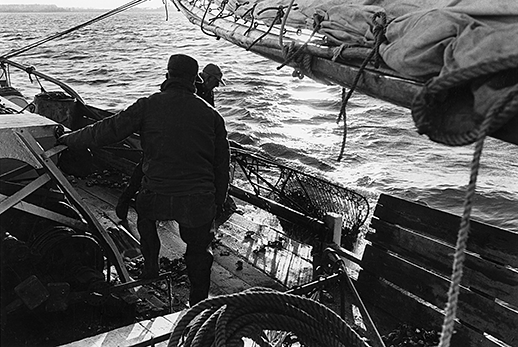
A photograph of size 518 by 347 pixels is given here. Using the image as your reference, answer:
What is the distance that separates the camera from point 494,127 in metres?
1.76

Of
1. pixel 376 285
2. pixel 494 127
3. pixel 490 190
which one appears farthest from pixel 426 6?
pixel 490 190

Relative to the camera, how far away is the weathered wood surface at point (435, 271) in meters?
4.51

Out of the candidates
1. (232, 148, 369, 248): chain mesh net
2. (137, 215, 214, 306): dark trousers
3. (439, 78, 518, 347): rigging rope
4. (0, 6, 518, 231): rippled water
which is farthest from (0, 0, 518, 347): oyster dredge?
(0, 6, 518, 231): rippled water

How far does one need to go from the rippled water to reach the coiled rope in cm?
927

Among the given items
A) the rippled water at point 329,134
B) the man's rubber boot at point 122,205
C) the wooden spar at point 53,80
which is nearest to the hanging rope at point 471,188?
the man's rubber boot at point 122,205

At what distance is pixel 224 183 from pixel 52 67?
36467 mm

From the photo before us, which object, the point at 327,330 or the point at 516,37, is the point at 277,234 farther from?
the point at 516,37

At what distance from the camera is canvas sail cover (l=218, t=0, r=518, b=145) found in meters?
1.87

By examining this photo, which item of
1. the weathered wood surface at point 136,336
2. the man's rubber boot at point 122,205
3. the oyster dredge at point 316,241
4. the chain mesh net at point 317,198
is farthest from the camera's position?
the chain mesh net at point 317,198

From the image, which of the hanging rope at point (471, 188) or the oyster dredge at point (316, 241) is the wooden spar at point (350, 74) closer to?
the oyster dredge at point (316, 241)

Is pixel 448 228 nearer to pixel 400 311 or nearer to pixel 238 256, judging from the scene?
pixel 400 311

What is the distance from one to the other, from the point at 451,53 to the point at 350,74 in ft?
2.75

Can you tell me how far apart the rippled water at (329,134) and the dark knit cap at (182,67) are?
8.31 m

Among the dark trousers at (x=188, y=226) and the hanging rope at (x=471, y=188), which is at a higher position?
the hanging rope at (x=471, y=188)
